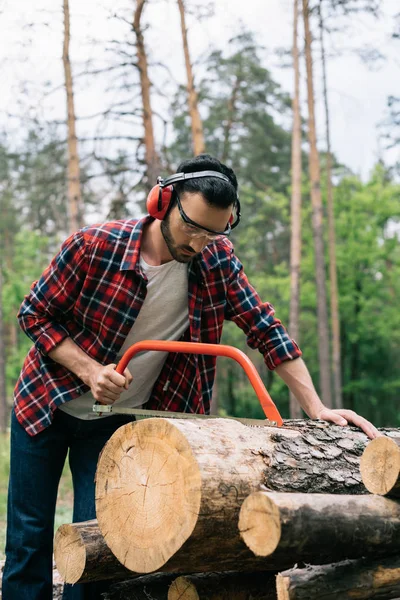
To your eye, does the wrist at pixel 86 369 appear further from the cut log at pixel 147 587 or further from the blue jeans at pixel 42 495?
the cut log at pixel 147 587

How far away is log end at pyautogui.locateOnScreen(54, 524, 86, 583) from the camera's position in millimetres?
2945

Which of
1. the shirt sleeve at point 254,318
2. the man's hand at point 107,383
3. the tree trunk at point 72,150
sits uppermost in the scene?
the tree trunk at point 72,150

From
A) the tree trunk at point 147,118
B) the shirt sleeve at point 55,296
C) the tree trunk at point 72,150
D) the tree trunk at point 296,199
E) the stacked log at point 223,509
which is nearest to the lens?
the stacked log at point 223,509

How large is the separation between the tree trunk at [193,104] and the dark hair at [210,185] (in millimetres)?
9978

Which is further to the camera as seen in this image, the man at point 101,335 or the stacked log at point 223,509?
the man at point 101,335

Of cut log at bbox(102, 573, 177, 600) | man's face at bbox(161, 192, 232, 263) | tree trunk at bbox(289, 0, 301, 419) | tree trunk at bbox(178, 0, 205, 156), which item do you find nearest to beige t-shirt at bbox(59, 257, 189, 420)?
man's face at bbox(161, 192, 232, 263)

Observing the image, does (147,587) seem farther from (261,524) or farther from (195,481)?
(261,524)

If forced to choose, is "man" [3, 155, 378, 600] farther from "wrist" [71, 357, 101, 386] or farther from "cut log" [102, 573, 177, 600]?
"cut log" [102, 573, 177, 600]

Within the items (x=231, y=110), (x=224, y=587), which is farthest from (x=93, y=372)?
(x=231, y=110)

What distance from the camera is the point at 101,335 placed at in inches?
126

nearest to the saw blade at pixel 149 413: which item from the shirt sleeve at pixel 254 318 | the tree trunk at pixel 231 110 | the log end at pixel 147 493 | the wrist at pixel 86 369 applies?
the wrist at pixel 86 369

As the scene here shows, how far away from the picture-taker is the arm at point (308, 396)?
3221 millimetres

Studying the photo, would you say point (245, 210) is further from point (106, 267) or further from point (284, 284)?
point (106, 267)

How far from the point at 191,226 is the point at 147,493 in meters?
1.14
